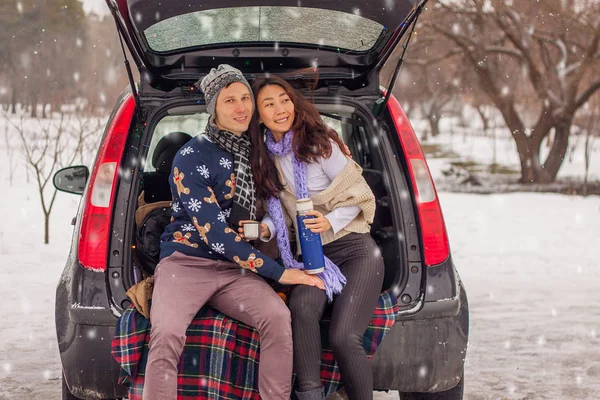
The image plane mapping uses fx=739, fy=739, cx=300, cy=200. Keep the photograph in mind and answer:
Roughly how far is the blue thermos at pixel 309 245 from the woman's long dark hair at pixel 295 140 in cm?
18

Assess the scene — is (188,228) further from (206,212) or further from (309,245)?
(309,245)

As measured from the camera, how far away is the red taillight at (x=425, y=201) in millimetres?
3012

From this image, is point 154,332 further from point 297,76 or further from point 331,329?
point 297,76

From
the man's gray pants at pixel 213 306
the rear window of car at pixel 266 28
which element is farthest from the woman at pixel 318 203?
the rear window of car at pixel 266 28

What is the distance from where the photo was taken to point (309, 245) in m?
2.90

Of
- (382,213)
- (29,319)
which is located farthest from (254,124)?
(29,319)

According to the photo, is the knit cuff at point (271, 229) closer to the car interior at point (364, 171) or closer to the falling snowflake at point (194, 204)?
the falling snowflake at point (194, 204)

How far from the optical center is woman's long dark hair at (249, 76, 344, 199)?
304cm

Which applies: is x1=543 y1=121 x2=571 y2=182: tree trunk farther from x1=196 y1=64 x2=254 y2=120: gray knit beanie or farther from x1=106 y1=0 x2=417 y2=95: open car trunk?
x1=196 y1=64 x2=254 y2=120: gray knit beanie

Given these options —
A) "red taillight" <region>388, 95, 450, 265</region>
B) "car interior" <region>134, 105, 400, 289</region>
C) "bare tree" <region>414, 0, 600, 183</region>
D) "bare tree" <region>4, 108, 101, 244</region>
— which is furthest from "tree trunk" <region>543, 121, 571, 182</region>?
"red taillight" <region>388, 95, 450, 265</region>

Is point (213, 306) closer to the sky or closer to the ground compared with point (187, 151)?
closer to the ground

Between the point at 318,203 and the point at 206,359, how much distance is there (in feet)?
2.57

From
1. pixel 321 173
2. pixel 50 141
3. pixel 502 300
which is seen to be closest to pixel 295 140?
pixel 321 173

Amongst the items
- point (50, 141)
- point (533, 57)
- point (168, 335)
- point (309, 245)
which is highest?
point (533, 57)
